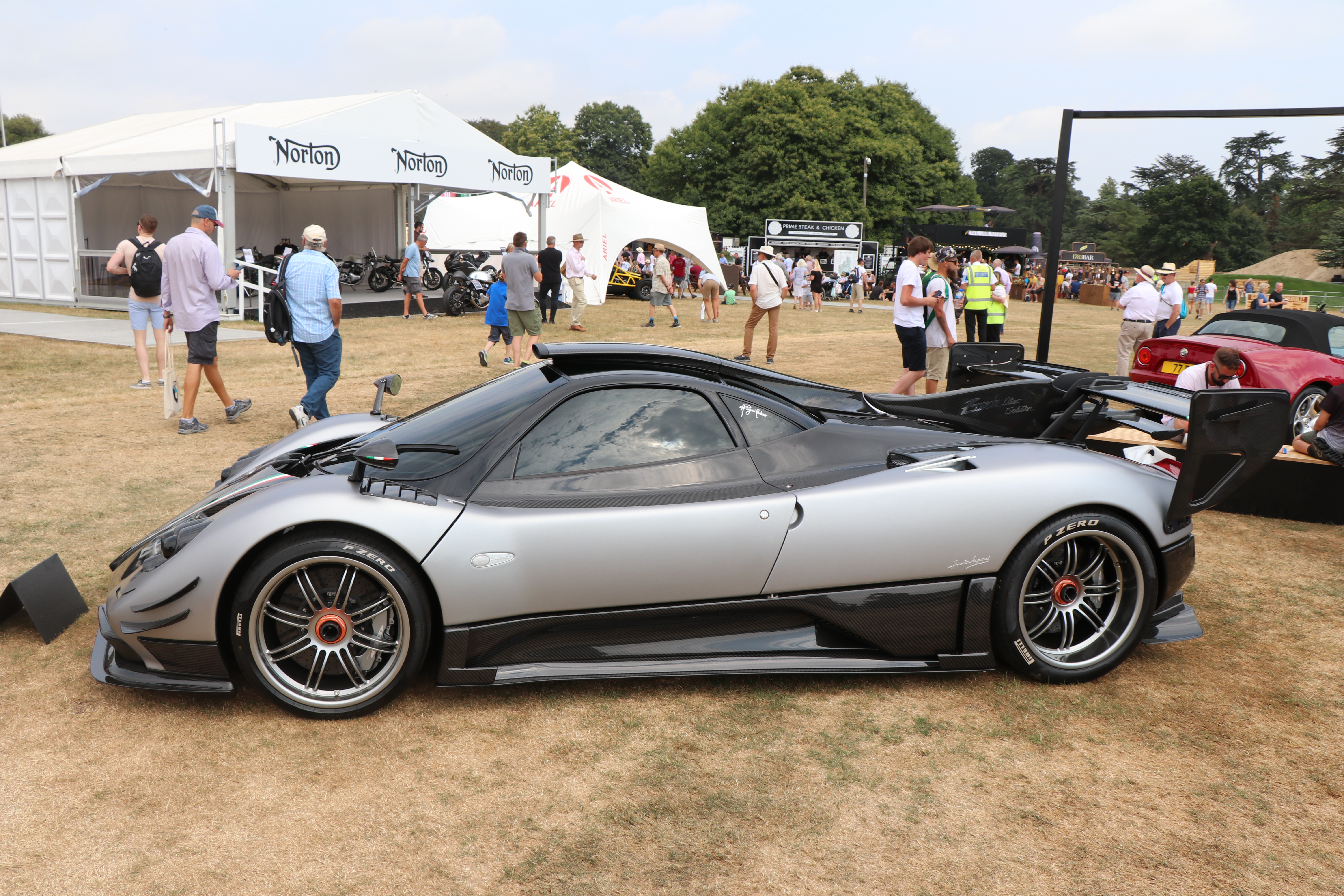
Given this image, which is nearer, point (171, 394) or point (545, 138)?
point (171, 394)

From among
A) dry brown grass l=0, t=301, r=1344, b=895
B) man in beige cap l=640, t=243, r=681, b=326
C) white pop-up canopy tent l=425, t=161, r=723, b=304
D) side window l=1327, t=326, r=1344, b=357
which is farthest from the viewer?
white pop-up canopy tent l=425, t=161, r=723, b=304

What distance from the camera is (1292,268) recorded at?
6500cm

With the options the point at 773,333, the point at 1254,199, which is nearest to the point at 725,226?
the point at 773,333

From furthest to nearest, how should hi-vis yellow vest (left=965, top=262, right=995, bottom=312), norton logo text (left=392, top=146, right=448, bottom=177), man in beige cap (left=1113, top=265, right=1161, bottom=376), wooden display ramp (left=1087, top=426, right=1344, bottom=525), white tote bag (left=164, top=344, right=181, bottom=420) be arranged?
norton logo text (left=392, top=146, right=448, bottom=177), hi-vis yellow vest (left=965, top=262, right=995, bottom=312), man in beige cap (left=1113, top=265, right=1161, bottom=376), white tote bag (left=164, top=344, right=181, bottom=420), wooden display ramp (left=1087, top=426, right=1344, bottom=525)

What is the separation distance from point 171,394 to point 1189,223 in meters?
73.3


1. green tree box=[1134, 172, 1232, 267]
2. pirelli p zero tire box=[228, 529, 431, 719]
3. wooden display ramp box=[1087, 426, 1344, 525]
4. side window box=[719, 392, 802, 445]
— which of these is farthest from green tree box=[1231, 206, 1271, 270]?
pirelli p zero tire box=[228, 529, 431, 719]

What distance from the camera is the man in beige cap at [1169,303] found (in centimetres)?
1213

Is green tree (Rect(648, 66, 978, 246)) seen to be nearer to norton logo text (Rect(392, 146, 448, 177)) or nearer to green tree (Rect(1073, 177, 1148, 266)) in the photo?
green tree (Rect(1073, 177, 1148, 266))

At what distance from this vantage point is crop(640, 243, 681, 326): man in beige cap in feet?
63.6

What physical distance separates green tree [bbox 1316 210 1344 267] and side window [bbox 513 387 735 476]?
211 ft

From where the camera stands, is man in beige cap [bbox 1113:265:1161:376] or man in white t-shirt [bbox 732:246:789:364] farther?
man in white t-shirt [bbox 732:246:789:364]

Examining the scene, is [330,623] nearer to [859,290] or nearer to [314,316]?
[314,316]

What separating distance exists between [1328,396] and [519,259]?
8.71m

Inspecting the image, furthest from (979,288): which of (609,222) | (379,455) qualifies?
(609,222)
